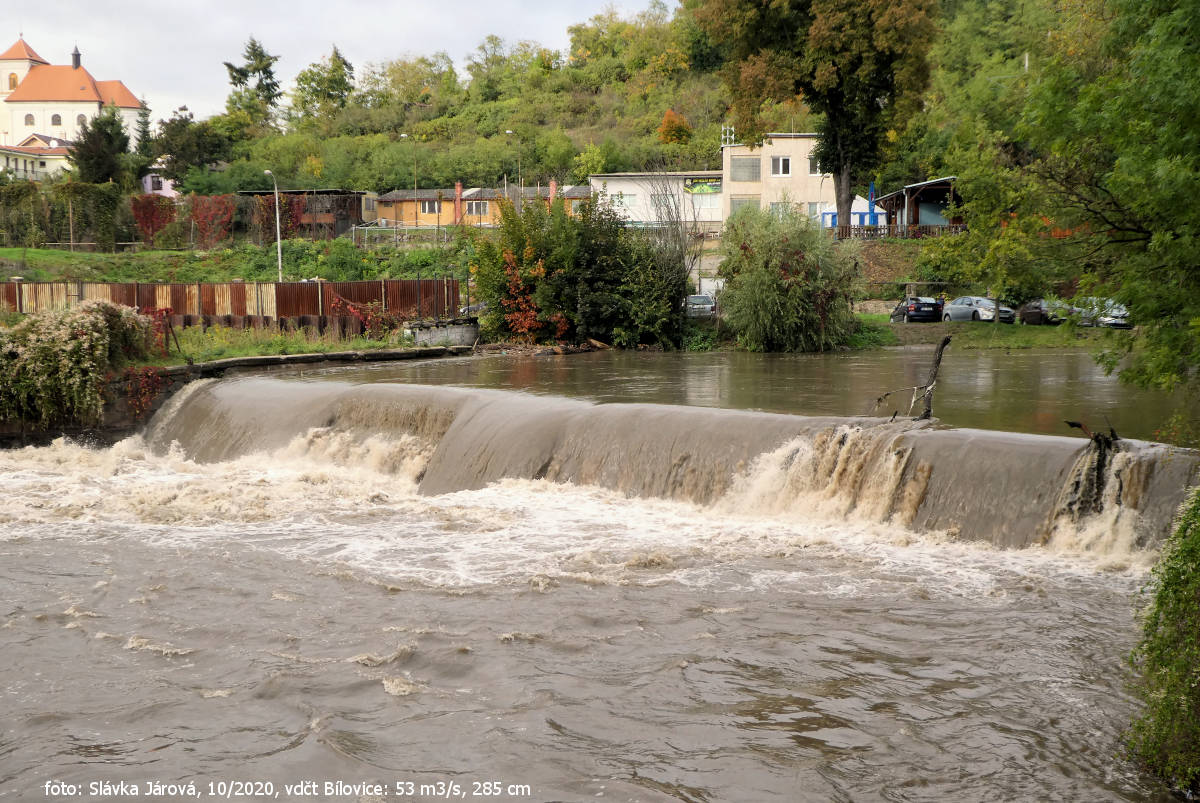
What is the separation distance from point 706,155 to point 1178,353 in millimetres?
61704

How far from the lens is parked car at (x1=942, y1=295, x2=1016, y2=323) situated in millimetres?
32312

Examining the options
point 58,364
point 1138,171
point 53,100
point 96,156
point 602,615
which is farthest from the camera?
point 53,100

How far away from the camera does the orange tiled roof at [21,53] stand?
10300 centimetres

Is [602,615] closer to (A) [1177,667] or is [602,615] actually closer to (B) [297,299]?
(A) [1177,667]

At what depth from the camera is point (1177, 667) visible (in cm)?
510

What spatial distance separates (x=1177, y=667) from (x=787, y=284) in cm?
2333

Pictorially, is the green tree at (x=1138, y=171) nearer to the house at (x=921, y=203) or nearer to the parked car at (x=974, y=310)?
the parked car at (x=974, y=310)

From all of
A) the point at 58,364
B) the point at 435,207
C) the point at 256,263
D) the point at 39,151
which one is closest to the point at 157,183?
the point at 435,207

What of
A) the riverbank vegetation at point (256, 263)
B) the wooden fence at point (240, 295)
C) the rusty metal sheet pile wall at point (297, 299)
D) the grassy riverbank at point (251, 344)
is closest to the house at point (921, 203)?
the riverbank vegetation at point (256, 263)

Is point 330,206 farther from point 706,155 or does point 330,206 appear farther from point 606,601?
point 606,601

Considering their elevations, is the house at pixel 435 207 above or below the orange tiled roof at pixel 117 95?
below

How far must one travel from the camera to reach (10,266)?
1784 inches

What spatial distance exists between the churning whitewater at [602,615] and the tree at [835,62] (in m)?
27.4

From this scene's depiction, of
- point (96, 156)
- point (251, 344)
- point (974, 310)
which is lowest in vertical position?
point (251, 344)
